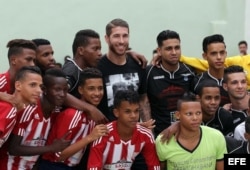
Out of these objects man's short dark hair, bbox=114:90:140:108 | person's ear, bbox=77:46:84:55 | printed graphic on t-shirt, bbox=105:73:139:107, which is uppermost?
Answer: person's ear, bbox=77:46:84:55

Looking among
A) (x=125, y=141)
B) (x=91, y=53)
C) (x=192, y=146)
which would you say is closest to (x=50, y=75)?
(x=91, y=53)

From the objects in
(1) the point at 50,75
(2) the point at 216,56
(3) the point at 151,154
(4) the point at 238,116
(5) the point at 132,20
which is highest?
(5) the point at 132,20

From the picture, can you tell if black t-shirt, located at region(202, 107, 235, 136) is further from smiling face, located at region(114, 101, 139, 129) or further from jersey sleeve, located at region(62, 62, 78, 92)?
jersey sleeve, located at region(62, 62, 78, 92)

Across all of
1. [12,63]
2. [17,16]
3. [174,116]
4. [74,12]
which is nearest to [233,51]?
[74,12]

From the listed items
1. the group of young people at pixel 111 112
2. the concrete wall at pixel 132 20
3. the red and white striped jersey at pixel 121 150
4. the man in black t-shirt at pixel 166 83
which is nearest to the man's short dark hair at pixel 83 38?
the group of young people at pixel 111 112

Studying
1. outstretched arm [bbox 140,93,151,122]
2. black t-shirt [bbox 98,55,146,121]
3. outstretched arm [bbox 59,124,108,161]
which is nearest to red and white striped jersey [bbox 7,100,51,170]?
outstretched arm [bbox 59,124,108,161]

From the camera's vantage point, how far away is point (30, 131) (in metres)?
4.12

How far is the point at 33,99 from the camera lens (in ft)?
13.1

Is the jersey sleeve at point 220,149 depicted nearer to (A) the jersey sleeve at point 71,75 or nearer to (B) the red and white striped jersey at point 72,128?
(B) the red and white striped jersey at point 72,128

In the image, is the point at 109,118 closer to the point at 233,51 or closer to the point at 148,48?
the point at 148,48

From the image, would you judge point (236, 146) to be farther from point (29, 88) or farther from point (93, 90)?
point (29, 88)

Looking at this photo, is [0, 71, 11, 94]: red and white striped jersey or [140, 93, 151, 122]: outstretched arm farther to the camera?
[140, 93, 151, 122]: outstretched arm

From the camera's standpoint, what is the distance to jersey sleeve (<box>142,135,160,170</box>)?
431 centimetres

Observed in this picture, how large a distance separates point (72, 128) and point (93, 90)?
0.40 metres
